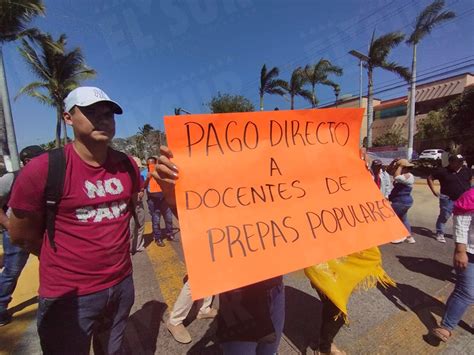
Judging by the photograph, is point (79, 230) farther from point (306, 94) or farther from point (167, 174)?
point (306, 94)

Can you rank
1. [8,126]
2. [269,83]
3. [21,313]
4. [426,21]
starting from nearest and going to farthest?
[21,313]
[8,126]
[426,21]
[269,83]

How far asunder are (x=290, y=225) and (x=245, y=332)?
0.58 meters

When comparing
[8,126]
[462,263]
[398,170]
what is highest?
[8,126]

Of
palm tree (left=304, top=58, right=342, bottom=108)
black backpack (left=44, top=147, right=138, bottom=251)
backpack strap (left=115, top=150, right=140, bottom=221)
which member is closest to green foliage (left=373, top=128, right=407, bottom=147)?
palm tree (left=304, top=58, right=342, bottom=108)

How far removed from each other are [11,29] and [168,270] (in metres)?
14.0

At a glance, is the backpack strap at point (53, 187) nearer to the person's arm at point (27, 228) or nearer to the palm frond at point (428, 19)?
the person's arm at point (27, 228)

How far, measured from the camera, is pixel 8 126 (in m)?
10.9

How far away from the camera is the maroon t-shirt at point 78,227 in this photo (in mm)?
1340

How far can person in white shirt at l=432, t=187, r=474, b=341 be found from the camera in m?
2.26

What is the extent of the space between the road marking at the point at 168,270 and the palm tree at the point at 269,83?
16.5m

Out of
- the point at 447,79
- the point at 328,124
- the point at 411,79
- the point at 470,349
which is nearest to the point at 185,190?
the point at 328,124

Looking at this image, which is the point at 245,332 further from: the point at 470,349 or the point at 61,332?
the point at 470,349

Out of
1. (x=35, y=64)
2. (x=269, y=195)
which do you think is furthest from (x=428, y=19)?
(x=35, y=64)

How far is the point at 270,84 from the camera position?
20.1 m
